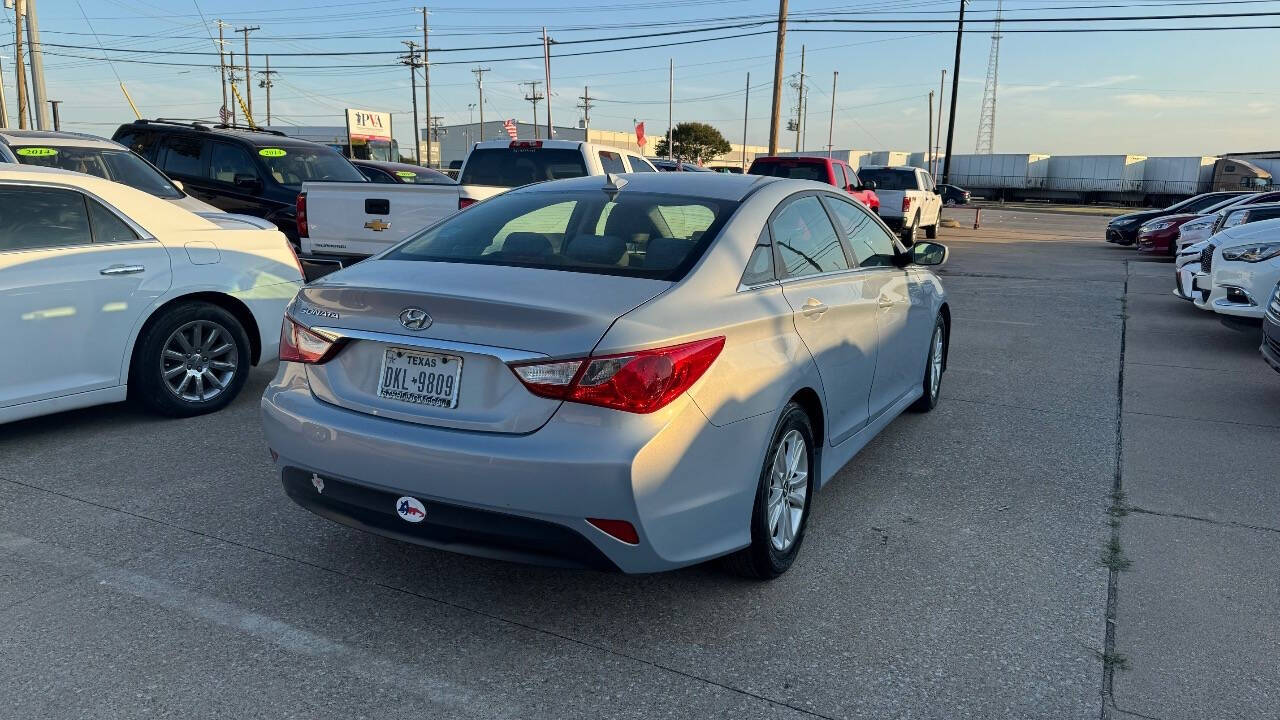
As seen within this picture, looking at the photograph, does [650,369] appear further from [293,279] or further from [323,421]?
[293,279]

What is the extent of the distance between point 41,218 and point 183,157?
25.8 feet

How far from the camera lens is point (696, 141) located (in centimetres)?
8212

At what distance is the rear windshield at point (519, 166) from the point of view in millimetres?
10508

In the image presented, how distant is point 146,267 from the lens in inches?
216

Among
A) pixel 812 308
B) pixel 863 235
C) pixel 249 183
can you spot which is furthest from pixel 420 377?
pixel 249 183

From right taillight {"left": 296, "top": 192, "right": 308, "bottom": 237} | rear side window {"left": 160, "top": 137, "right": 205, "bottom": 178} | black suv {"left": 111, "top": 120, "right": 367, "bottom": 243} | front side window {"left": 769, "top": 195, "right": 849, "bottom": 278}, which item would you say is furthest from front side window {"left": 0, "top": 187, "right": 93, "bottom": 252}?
rear side window {"left": 160, "top": 137, "right": 205, "bottom": 178}

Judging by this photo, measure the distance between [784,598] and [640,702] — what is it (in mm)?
911

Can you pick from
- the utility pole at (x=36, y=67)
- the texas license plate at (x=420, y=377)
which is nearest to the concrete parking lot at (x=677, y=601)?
the texas license plate at (x=420, y=377)

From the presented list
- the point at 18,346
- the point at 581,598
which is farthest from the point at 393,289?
the point at 18,346

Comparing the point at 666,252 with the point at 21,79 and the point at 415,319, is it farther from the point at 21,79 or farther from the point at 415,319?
the point at 21,79

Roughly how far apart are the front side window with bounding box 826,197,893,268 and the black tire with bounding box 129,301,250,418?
3809 mm

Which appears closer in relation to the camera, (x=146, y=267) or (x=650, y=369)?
(x=650, y=369)

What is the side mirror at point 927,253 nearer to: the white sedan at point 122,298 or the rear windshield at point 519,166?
the white sedan at point 122,298

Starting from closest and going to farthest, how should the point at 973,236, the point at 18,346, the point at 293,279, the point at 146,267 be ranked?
the point at 18,346 → the point at 146,267 → the point at 293,279 → the point at 973,236
